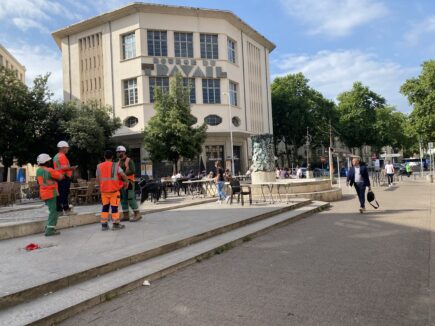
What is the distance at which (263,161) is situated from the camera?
1905 cm

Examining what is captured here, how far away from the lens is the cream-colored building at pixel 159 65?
38344 millimetres

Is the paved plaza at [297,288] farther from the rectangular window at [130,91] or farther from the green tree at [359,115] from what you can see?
the green tree at [359,115]

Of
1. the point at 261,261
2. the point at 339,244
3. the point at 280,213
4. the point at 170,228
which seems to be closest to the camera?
the point at 261,261

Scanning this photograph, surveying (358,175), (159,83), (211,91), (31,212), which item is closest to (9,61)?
(159,83)

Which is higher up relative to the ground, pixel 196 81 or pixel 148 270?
pixel 196 81

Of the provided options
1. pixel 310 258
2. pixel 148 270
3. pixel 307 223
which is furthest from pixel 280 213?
pixel 148 270

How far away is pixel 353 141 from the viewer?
63781mm

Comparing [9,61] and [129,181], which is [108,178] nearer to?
[129,181]

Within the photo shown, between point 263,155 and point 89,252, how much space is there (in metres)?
13.6

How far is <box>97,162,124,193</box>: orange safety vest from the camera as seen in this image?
323 inches

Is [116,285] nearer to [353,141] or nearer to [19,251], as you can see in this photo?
[19,251]

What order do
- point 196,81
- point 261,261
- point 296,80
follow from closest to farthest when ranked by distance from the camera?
point 261,261
point 196,81
point 296,80

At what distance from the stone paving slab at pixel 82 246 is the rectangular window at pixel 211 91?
1217 inches

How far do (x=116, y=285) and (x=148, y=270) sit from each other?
29.8 inches
